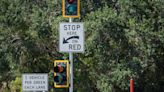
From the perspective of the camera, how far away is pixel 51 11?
2516 cm

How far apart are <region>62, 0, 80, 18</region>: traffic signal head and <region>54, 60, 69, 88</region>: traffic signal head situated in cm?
146

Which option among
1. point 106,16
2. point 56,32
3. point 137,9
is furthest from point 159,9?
point 56,32

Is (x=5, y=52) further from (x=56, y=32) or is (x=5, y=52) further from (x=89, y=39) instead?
(x=89, y=39)

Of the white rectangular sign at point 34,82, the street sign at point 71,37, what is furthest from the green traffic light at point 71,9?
the white rectangular sign at point 34,82

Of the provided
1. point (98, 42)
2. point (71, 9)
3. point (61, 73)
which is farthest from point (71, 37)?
point (98, 42)

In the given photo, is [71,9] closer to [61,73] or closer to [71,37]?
[71,37]

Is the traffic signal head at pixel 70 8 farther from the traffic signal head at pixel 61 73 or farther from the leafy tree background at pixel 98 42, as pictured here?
the leafy tree background at pixel 98 42

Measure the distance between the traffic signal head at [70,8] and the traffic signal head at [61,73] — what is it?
146 centimetres

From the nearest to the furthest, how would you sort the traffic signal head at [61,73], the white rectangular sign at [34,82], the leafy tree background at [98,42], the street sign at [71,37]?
the street sign at [71,37], the traffic signal head at [61,73], the white rectangular sign at [34,82], the leafy tree background at [98,42]

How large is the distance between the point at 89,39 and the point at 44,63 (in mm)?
5018

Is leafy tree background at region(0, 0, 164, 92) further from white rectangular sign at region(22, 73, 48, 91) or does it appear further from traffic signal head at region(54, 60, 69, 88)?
traffic signal head at region(54, 60, 69, 88)

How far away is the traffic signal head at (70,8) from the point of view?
1392 centimetres

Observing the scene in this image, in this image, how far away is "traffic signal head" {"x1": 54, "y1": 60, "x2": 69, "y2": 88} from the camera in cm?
1398

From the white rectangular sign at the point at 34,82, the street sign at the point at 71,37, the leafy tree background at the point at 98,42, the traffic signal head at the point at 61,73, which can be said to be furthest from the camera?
the leafy tree background at the point at 98,42
